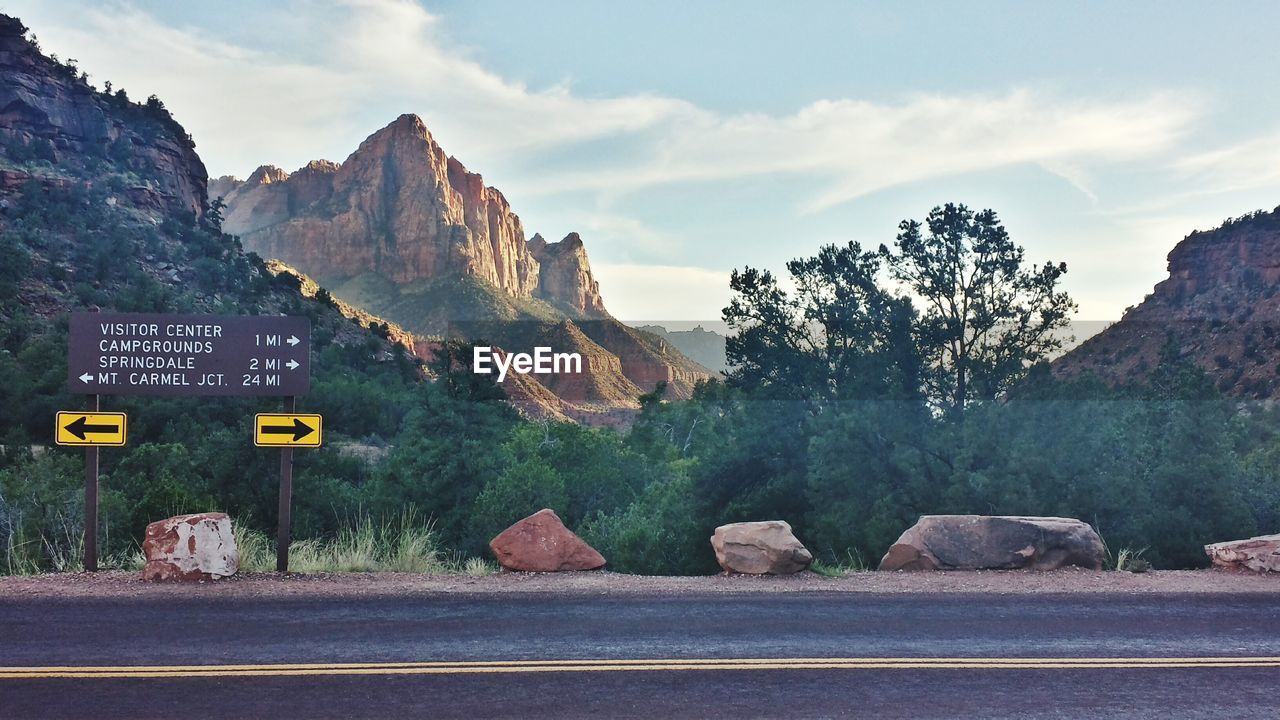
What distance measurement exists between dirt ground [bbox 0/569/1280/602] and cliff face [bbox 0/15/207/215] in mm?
65801

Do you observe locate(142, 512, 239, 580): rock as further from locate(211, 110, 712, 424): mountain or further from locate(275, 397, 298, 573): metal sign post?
locate(211, 110, 712, 424): mountain

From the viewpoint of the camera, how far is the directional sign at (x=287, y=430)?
11.2 meters

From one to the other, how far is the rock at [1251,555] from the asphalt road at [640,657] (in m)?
2.49

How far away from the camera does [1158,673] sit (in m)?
6.48

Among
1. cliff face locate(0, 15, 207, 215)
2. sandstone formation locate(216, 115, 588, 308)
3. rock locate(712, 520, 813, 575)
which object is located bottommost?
rock locate(712, 520, 813, 575)

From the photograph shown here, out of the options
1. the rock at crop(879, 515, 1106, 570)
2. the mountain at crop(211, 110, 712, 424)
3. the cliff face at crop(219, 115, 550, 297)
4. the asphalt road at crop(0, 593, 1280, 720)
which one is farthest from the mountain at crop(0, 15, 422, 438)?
the cliff face at crop(219, 115, 550, 297)

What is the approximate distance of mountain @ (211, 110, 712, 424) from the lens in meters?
110

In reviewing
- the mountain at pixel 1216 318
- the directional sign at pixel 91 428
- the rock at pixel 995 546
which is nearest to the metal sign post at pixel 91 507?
the directional sign at pixel 91 428

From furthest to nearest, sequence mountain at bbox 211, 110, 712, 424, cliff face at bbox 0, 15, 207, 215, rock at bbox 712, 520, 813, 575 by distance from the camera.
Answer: mountain at bbox 211, 110, 712, 424 < cliff face at bbox 0, 15, 207, 215 < rock at bbox 712, 520, 813, 575

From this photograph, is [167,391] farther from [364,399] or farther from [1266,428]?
[1266,428]

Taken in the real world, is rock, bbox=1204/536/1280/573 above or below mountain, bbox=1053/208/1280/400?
below

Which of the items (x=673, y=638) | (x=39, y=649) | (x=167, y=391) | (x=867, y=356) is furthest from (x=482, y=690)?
(x=867, y=356)

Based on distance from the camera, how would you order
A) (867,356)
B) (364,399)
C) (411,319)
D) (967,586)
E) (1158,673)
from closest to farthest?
1. (1158,673)
2. (967,586)
3. (867,356)
4. (364,399)
5. (411,319)

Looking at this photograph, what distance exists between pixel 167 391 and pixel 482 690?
7549mm
